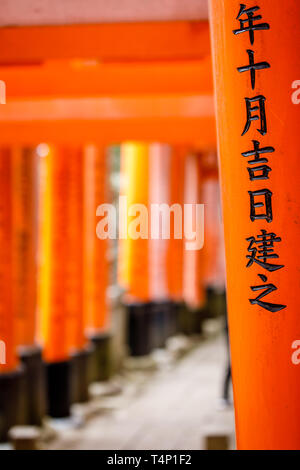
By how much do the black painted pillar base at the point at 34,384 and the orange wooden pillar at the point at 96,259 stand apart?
152 cm

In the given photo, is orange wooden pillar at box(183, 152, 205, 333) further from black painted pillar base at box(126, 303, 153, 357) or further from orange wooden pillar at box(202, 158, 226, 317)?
black painted pillar base at box(126, 303, 153, 357)

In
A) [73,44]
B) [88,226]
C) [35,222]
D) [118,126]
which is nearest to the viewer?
[73,44]

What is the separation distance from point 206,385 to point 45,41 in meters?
6.14

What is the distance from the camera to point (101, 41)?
4488mm

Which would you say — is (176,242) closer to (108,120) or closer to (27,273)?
(27,273)

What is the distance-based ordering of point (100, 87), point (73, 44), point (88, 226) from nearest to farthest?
point (73, 44)
point (100, 87)
point (88, 226)

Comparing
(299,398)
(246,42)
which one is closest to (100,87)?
(246,42)

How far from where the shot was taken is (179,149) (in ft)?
40.6

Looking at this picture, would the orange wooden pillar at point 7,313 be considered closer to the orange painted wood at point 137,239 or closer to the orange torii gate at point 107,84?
the orange torii gate at point 107,84

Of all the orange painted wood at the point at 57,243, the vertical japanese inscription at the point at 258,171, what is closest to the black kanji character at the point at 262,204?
the vertical japanese inscription at the point at 258,171

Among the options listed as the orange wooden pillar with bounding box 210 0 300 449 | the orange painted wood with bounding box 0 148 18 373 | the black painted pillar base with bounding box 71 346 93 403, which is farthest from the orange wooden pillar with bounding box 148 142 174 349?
the orange wooden pillar with bounding box 210 0 300 449

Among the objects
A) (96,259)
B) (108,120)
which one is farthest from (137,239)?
(108,120)

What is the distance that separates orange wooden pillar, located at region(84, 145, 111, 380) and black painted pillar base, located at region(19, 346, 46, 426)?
152cm
